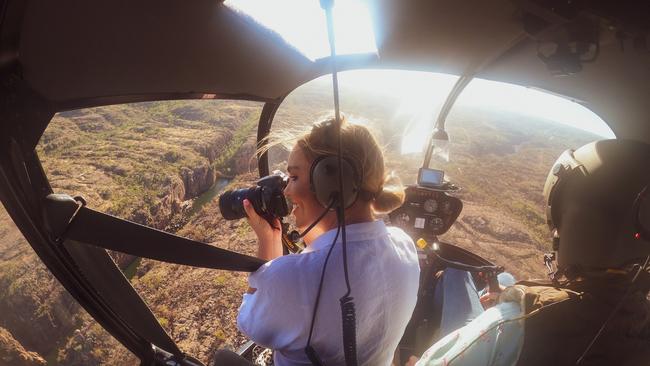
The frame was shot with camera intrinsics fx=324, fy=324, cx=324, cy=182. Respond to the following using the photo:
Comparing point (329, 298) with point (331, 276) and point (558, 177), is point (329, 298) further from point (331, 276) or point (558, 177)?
point (558, 177)

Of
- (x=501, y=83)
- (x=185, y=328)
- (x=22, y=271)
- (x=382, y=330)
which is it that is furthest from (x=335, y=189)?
(x=185, y=328)

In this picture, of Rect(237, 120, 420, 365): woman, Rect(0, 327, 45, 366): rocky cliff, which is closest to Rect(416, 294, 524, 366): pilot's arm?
Rect(237, 120, 420, 365): woman

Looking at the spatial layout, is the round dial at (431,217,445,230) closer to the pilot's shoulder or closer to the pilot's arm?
the pilot's arm

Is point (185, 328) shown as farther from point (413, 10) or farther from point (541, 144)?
point (541, 144)

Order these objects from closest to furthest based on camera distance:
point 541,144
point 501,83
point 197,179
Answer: point 501,83, point 197,179, point 541,144

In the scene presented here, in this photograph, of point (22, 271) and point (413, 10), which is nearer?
point (22, 271)

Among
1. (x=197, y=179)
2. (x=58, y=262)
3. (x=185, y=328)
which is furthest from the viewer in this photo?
(x=197, y=179)

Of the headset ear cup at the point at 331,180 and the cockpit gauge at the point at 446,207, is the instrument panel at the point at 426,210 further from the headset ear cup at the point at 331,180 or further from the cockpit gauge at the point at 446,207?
the headset ear cup at the point at 331,180
